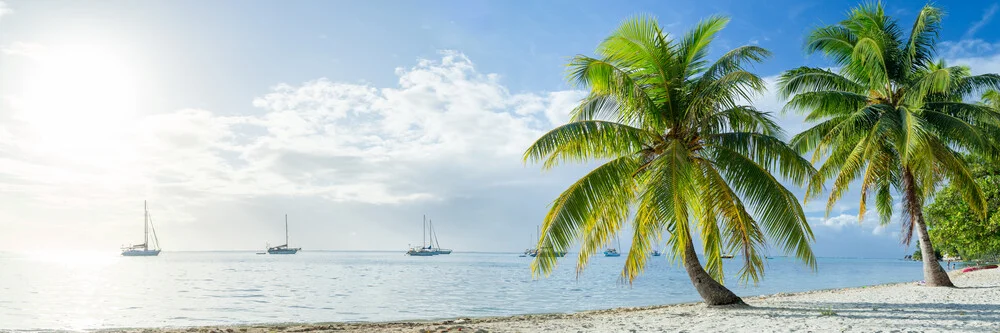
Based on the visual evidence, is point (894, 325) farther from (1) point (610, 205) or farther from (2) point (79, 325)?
(2) point (79, 325)

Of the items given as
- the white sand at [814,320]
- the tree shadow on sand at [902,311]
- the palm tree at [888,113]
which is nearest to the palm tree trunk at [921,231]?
the palm tree at [888,113]

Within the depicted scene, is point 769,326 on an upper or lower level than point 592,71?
lower

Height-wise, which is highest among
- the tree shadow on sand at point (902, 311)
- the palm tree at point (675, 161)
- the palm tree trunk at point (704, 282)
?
the palm tree at point (675, 161)

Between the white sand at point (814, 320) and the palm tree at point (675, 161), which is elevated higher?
the palm tree at point (675, 161)

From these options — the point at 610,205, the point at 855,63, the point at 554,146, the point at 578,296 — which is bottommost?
the point at 578,296

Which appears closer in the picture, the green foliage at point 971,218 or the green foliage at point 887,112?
the green foliage at point 887,112

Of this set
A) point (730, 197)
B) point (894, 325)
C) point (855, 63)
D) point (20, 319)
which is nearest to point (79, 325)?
point (20, 319)

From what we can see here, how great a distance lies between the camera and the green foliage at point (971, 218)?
24.6 meters

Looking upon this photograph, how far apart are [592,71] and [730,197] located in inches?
152

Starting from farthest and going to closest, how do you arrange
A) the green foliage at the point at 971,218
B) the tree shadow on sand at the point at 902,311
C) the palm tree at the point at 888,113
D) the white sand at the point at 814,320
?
1. the green foliage at the point at 971,218
2. the palm tree at the point at 888,113
3. the tree shadow on sand at the point at 902,311
4. the white sand at the point at 814,320

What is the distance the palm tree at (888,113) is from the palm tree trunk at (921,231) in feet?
0.10

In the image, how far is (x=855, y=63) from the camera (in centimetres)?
1902

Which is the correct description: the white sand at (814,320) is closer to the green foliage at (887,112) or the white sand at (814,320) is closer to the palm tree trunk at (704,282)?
the palm tree trunk at (704,282)

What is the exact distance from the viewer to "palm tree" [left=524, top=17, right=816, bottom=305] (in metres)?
12.5
